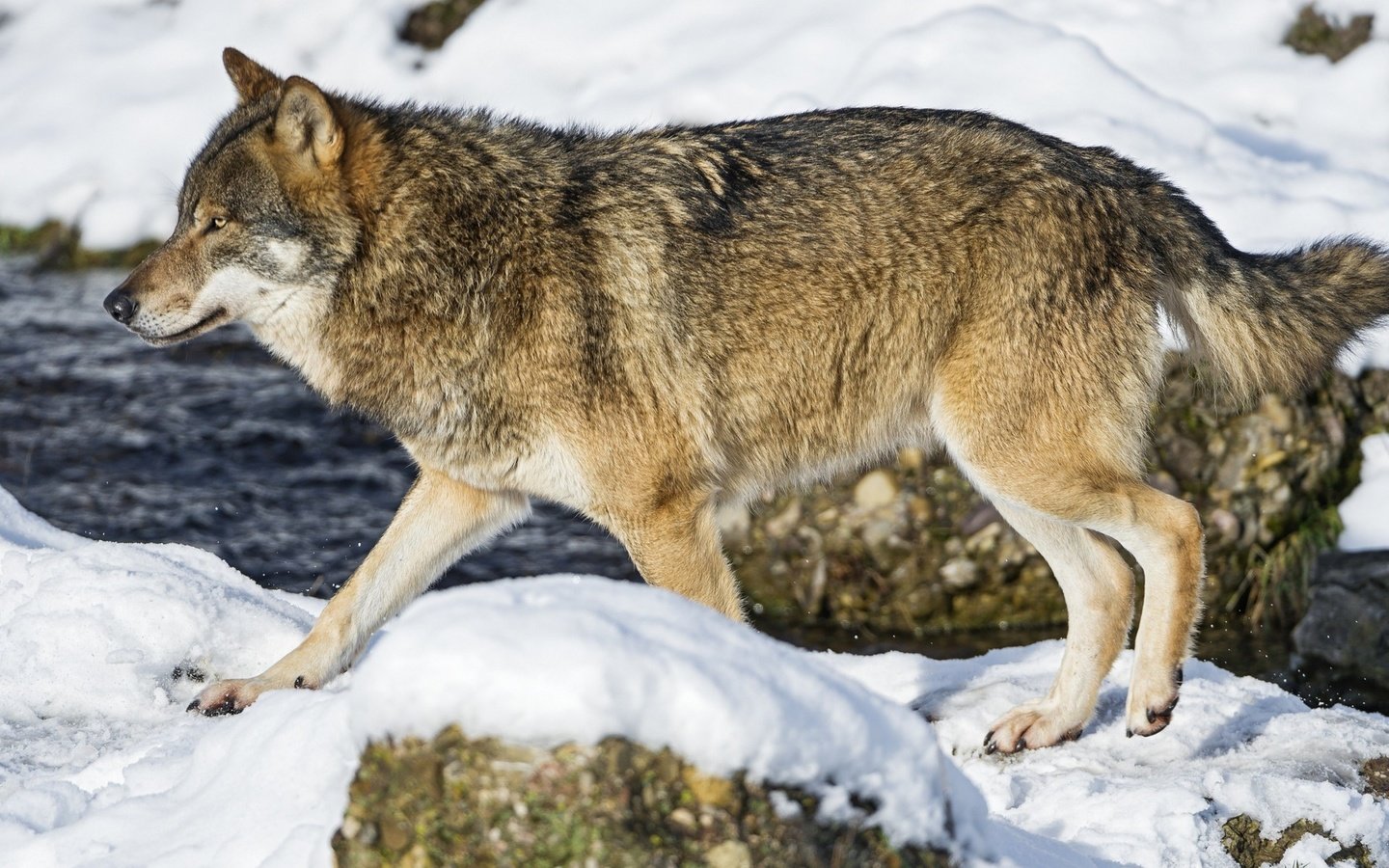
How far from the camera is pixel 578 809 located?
2.13m

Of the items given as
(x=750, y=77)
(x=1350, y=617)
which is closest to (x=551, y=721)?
(x=1350, y=617)

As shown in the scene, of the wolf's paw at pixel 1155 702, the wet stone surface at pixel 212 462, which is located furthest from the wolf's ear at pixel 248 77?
the wolf's paw at pixel 1155 702

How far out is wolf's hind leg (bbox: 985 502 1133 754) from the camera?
4.39 m

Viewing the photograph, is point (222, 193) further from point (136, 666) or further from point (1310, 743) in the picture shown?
point (1310, 743)

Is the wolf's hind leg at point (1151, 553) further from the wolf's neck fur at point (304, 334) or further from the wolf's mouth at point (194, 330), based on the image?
the wolf's mouth at point (194, 330)

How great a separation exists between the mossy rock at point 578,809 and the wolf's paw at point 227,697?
81.1 inches

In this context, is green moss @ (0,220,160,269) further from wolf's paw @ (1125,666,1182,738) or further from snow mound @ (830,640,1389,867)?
wolf's paw @ (1125,666,1182,738)

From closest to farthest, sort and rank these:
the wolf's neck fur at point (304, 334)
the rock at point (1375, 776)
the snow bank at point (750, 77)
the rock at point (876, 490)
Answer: the rock at point (1375, 776) < the wolf's neck fur at point (304, 334) < the rock at point (876, 490) < the snow bank at point (750, 77)

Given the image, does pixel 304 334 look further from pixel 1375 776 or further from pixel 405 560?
pixel 1375 776

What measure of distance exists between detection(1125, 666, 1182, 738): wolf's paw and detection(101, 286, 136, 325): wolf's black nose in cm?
322

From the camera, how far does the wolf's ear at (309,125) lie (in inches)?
161

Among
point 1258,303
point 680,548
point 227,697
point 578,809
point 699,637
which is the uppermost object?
point 1258,303

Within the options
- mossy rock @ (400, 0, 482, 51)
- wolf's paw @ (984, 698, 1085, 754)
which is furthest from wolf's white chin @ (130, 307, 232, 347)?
mossy rock @ (400, 0, 482, 51)

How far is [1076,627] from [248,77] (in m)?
3.25
